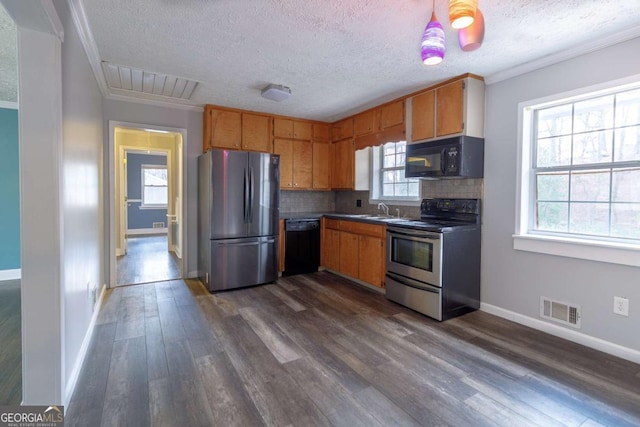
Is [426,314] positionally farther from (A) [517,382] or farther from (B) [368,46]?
(B) [368,46]

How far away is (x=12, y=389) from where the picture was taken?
1869mm

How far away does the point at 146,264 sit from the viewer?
17.4 feet

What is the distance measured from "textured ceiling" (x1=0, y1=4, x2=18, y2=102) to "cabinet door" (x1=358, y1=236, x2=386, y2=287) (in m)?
3.63

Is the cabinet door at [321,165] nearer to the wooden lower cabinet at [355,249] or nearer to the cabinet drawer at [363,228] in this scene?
the wooden lower cabinet at [355,249]

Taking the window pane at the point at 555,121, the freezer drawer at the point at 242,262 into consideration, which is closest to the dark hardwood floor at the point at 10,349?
the freezer drawer at the point at 242,262

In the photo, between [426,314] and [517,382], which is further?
[426,314]

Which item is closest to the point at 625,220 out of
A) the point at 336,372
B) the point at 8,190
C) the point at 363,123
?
the point at 336,372

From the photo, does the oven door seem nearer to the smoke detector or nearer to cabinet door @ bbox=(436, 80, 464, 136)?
cabinet door @ bbox=(436, 80, 464, 136)

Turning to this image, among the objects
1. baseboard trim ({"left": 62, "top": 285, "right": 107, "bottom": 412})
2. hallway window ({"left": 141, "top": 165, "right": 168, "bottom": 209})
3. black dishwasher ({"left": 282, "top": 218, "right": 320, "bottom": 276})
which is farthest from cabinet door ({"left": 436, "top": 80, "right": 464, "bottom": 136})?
hallway window ({"left": 141, "top": 165, "right": 168, "bottom": 209})

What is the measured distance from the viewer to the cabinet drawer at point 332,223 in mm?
4555

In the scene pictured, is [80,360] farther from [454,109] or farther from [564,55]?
[564,55]

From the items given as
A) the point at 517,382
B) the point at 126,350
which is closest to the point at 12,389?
the point at 126,350

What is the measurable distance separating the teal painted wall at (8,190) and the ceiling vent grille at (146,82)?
1.84m

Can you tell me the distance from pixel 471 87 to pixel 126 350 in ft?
12.8
